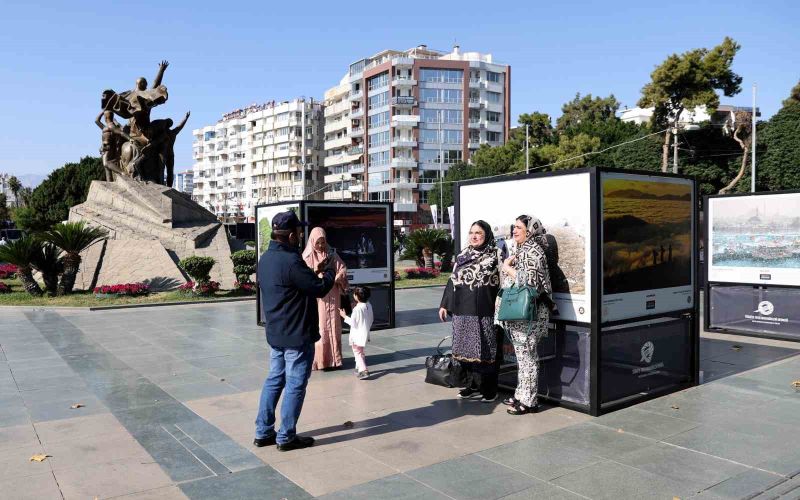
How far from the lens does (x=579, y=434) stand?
18.6 ft

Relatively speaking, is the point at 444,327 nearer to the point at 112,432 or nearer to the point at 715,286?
the point at 715,286

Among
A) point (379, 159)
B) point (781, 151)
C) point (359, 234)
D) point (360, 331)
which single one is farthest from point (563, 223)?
point (379, 159)

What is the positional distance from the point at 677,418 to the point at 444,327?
248 inches

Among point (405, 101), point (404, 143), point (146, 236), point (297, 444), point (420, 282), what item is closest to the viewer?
point (297, 444)

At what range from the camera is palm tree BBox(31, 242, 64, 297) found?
17172 mm

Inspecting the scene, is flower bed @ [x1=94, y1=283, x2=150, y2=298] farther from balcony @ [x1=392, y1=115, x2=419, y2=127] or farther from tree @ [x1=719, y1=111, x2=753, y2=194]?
balcony @ [x1=392, y1=115, x2=419, y2=127]

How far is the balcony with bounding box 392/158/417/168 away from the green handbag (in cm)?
7136

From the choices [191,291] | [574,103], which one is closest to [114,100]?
[191,291]

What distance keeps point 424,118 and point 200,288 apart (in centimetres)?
6288

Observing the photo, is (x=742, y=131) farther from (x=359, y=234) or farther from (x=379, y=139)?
(x=379, y=139)

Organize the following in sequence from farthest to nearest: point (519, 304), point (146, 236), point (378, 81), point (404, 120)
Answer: point (378, 81), point (404, 120), point (146, 236), point (519, 304)

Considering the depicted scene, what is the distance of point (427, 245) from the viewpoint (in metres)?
24.1

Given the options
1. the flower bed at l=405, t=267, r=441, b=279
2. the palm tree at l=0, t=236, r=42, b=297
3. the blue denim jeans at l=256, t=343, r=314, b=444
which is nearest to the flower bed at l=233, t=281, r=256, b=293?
the palm tree at l=0, t=236, r=42, b=297

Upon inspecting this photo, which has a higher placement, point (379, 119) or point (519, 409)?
point (379, 119)
